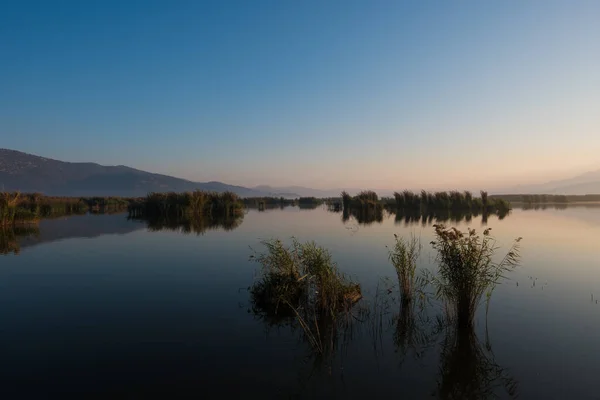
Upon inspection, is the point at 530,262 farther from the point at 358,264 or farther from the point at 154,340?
the point at 154,340

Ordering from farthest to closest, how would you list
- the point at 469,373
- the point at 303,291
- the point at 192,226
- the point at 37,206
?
the point at 37,206, the point at 192,226, the point at 303,291, the point at 469,373

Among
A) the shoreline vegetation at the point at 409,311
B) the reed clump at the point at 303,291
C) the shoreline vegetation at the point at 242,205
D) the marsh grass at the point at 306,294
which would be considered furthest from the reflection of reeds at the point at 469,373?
the shoreline vegetation at the point at 242,205

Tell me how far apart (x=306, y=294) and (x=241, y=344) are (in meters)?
2.77

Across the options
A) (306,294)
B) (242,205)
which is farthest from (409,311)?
(242,205)

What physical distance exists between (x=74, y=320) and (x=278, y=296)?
15.0ft

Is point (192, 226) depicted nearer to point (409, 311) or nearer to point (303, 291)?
point (303, 291)

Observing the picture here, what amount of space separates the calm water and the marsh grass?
42 centimetres

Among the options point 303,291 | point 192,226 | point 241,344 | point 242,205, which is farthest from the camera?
point 242,205

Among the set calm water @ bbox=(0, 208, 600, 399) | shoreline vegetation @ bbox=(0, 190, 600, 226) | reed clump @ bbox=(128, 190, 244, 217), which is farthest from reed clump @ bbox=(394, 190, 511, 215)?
calm water @ bbox=(0, 208, 600, 399)

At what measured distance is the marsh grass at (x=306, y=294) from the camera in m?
8.12

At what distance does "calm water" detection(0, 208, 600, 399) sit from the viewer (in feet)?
17.6

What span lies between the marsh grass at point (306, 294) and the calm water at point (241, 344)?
424 millimetres

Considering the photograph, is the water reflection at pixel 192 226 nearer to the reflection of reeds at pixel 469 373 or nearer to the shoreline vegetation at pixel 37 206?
the shoreline vegetation at pixel 37 206

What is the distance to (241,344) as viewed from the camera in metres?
6.85
